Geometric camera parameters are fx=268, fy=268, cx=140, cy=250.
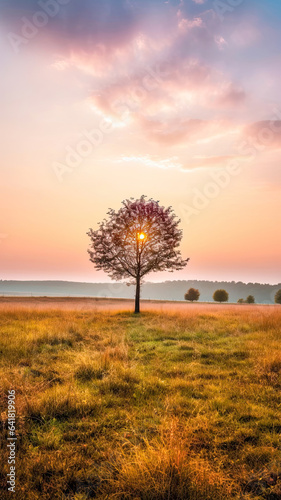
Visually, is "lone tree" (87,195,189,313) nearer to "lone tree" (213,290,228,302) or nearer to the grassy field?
the grassy field

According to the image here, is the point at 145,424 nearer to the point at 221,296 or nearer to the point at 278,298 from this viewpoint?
the point at 221,296

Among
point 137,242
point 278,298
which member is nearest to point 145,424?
point 137,242

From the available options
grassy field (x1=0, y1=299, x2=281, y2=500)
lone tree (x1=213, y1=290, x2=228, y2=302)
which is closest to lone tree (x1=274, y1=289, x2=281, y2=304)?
lone tree (x1=213, y1=290, x2=228, y2=302)

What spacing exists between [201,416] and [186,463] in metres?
1.57

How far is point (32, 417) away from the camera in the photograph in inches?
165

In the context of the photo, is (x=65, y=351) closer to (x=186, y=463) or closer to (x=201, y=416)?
(x=201, y=416)

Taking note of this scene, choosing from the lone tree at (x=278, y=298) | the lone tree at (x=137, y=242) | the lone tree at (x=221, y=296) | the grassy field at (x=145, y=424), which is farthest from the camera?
the lone tree at (x=278, y=298)

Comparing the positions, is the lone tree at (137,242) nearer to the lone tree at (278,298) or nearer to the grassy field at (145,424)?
the grassy field at (145,424)

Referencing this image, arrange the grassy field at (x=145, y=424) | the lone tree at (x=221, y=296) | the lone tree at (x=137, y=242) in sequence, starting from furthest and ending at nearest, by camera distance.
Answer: the lone tree at (x=221, y=296) → the lone tree at (x=137, y=242) → the grassy field at (x=145, y=424)

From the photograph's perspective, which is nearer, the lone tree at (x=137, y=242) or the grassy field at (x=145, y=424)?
the grassy field at (x=145, y=424)

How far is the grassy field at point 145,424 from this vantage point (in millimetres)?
2709

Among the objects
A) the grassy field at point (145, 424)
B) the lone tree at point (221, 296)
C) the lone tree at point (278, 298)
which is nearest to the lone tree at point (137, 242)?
the grassy field at point (145, 424)

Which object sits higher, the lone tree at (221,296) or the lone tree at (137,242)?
the lone tree at (137,242)

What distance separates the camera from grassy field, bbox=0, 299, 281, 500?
2709 mm
